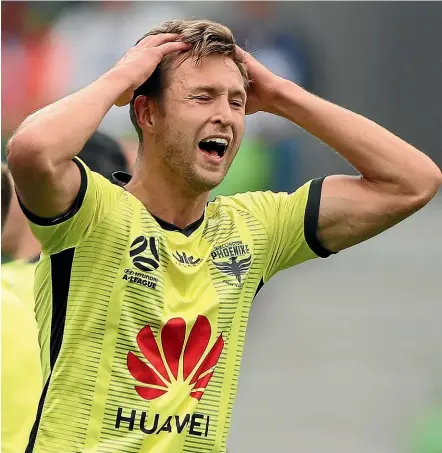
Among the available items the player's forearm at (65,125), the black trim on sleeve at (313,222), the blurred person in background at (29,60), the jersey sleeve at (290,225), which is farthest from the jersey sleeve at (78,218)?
the blurred person in background at (29,60)

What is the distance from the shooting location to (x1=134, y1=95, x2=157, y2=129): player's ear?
3.65 metres

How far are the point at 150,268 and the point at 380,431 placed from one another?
614cm

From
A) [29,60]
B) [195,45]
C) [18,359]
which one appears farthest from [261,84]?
[29,60]

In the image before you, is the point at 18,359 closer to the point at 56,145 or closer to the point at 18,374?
the point at 18,374

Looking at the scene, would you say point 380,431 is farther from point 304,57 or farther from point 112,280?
point 112,280

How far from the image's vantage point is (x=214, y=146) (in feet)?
11.6

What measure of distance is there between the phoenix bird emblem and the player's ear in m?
0.54

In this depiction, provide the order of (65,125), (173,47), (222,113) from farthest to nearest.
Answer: (173,47), (222,113), (65,125)

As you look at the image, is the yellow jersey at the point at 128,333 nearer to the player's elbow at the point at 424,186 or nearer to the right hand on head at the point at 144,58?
the right hand on head at the point at 144,58

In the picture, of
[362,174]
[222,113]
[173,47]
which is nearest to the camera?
[222,113]

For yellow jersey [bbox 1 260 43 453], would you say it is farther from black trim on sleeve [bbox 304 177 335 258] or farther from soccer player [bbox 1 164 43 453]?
black trim on sleeve [bbox 304 177 335 258]

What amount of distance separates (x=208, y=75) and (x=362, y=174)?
0.71 meters

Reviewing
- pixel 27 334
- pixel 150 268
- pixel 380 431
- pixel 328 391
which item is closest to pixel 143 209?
pixel 150 268

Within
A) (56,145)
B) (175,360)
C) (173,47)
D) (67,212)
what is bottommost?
(175,360)
